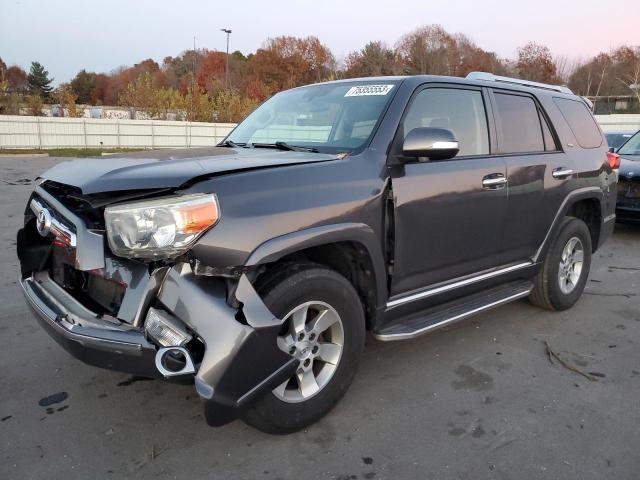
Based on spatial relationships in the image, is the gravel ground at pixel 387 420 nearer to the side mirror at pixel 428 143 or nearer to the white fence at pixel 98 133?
the side mirror at pixel 428 143

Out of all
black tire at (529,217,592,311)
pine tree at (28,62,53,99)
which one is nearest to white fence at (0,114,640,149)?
black tire at (529,217,592,311)

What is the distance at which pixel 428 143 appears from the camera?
9.91 ft

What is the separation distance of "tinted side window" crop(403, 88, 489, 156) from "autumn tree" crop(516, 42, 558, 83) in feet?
Result: 229

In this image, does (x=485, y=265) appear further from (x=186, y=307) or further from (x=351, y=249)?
(x=186, y=307)

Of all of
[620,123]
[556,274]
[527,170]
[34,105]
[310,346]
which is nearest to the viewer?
[310,346]

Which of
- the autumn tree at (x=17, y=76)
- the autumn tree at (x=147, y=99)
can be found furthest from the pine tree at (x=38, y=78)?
the autumn tree at (x=147, y=99)

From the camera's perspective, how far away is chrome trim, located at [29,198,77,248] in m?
2.66

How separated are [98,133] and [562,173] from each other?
91.7 feet

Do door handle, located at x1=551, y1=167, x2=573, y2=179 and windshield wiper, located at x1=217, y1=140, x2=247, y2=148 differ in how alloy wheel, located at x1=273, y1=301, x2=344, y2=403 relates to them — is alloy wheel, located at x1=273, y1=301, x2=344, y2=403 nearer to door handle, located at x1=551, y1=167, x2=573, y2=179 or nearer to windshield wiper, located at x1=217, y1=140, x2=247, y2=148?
windshield wiper, located at x1=217, y1=140, x2=247, y2=148

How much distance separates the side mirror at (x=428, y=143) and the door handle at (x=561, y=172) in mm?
1671

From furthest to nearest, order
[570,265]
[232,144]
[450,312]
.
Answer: [570,265] < [232,144] < [450,312]

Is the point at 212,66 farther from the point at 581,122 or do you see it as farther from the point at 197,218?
the point at 197,218

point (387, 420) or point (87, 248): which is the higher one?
point (87, 248)

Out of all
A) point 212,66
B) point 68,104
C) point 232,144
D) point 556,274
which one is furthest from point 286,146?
point 212,66
